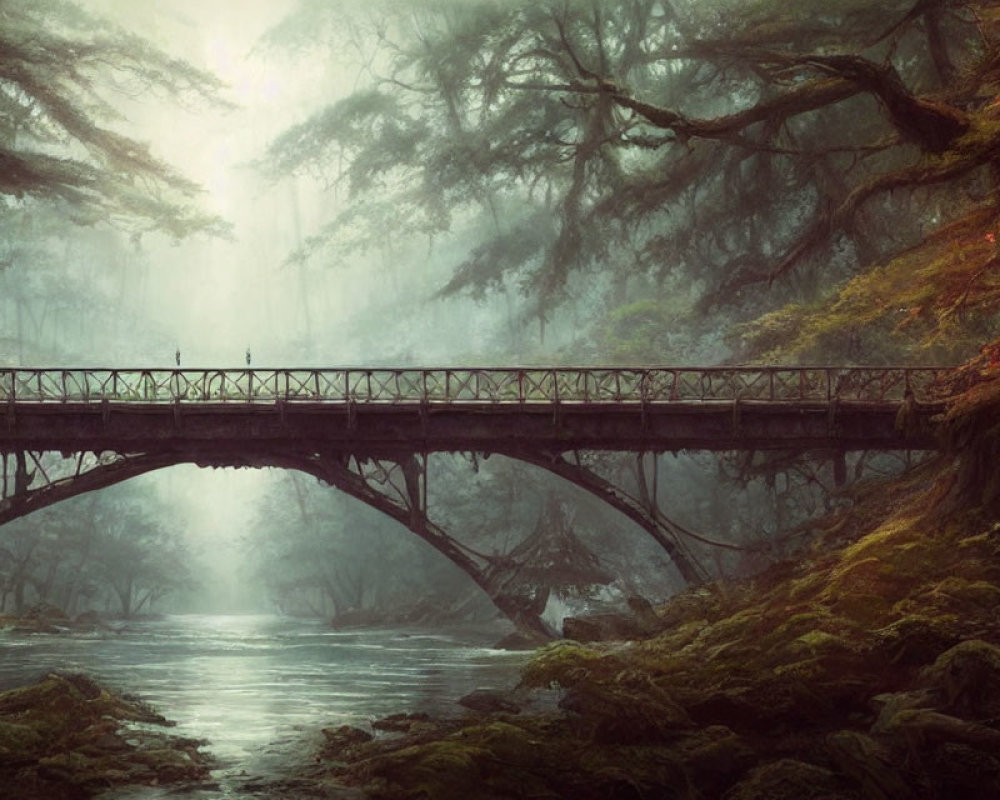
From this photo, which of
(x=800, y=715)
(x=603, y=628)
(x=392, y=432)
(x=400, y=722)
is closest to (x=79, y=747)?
(x=400, y=722)

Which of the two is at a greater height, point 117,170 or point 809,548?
point 117,170

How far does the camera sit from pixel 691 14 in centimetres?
4006

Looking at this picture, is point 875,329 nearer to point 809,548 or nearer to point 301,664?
point 809,548

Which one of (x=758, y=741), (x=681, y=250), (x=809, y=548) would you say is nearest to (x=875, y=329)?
(x=681, y=250)

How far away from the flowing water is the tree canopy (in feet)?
33.7

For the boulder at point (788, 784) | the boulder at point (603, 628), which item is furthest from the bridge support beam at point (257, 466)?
the boulder at point (788, 784)

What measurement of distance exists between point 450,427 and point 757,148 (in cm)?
879

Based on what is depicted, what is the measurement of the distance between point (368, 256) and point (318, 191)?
6106 mm

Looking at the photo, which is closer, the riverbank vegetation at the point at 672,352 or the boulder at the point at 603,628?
the riverbank vegetation at the point at 672,352

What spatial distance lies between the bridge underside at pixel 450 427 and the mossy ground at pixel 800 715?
8150mm

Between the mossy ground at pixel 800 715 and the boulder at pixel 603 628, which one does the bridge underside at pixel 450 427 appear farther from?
the mossy ground at pixel 800 715

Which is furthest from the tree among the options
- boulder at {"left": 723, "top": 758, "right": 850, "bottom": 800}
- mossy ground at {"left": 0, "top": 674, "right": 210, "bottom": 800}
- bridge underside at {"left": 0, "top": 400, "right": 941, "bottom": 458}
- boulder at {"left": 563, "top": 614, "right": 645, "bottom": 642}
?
boulder at {"left": 723, "top": 758, "right": 850, "bottom": 800}

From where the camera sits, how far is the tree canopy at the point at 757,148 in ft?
65.0

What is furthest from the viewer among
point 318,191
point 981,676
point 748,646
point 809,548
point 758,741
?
point 318,191
